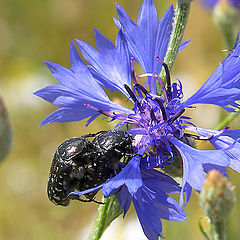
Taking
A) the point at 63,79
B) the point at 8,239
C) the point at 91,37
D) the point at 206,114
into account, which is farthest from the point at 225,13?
the point at 8,239

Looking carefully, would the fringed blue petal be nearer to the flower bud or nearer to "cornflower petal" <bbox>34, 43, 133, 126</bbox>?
"cornflower petal" <bbox>34, 43, 133, 126</bbox>

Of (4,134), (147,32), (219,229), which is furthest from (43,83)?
(219,229)

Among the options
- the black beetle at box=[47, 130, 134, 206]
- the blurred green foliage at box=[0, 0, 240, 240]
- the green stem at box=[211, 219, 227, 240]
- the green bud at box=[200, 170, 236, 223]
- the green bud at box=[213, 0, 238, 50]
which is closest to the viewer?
the green bud at box=[200, 170, 236, 223]

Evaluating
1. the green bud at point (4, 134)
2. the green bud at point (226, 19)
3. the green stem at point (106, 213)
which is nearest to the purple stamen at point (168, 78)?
the green stem at point (106, 213)

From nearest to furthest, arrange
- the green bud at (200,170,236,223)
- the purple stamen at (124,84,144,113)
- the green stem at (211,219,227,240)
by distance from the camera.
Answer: the green bud at (200,170,236,223) → the green stem at (211,219,227,240) → the purple stamen at (124,84,144,113)

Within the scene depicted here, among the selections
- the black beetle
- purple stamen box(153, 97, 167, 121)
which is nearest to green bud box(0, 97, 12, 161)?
the black beetle

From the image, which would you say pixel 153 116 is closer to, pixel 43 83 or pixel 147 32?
pixel 147 32

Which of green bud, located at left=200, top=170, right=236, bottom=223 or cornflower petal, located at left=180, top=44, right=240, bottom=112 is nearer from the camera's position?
green bud, located at left=200, top=170, right=236, bottom=223

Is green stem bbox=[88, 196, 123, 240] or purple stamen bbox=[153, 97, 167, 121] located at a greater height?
purple stamen bbox=[153, 97, 167, 121]
